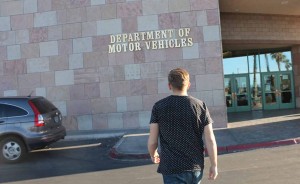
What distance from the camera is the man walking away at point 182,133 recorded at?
12.0 feet

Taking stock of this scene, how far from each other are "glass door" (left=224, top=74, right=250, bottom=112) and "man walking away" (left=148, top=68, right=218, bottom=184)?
21832 millimetres

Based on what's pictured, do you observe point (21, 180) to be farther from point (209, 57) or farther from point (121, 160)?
point (209, 57)

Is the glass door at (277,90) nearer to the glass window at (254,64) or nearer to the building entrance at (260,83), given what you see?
the building entrance at (260,83)

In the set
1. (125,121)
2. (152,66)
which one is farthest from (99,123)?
(152,66)

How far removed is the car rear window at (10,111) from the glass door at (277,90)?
17.3 metres

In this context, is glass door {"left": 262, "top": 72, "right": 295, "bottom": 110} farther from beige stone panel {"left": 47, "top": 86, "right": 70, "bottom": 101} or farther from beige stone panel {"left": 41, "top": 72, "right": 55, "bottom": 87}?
beige stone panel {"left": 41, "top": 72, "right": 55, "bottom": 87}

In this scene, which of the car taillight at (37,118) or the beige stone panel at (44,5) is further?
the beige stone panel at (44,5)

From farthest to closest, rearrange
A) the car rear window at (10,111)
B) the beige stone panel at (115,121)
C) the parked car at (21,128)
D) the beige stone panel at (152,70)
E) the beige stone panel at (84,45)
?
the beige stone panel at (84,45), the beige stone panel at (115,121), the beige stone panel at (152,70), the car rear window at (10,111), the parked car at (21,128)

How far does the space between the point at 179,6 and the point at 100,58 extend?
3.74 m

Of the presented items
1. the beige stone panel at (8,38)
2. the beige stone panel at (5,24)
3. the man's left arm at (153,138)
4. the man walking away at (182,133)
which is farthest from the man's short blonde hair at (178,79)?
the beige stone panel at (5,24)

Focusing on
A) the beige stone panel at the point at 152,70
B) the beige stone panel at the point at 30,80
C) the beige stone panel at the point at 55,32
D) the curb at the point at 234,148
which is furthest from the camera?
the beige stone panel at the point at 30,80

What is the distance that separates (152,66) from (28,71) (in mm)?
5211

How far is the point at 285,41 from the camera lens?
23.3 m

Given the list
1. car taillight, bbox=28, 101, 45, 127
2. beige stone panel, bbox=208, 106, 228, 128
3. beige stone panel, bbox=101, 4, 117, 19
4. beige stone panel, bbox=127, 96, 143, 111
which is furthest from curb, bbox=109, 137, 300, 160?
beige stone panel, bbox=101, 4, 117, 19
